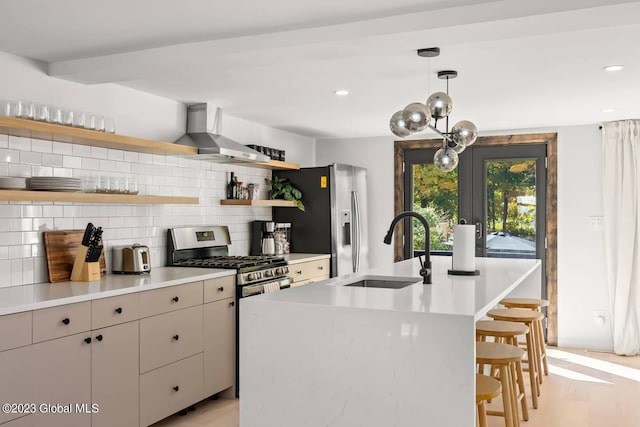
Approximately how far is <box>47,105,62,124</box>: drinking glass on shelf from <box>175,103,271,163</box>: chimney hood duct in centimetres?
134

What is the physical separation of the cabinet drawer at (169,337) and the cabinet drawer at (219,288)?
133 mm

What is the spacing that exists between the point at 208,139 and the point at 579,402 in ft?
11.4

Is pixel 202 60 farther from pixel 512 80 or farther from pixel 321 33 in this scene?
pixel 512 80

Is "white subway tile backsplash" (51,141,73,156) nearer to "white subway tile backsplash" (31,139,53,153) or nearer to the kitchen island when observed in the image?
"white subway tile backsplash" (31,139,53,153)

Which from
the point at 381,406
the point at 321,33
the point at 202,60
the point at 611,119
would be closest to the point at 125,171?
the point at 202,60

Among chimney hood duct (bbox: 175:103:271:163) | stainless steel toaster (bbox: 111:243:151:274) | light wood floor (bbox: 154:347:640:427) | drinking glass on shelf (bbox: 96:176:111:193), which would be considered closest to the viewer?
drinking glass on shelf (bbox: 96:176:111:193)

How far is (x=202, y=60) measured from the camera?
3270 millimetres

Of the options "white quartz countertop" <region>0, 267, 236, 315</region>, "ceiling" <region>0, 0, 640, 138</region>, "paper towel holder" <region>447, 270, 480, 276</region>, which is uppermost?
"ceiling" <region>0, 0, 640, 138</region>

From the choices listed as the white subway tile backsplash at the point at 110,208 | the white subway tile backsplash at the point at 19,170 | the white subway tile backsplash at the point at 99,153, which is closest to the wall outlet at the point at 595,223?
the white subway tile backsplash at the point at 110,208

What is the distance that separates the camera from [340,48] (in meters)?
3.02

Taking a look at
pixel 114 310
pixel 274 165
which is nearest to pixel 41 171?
pixel 114 310

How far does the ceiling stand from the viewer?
2.67m

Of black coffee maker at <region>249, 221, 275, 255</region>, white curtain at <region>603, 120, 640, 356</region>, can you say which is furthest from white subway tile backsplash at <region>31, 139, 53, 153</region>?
white curtain at <region>603, 120, 640, 356</region>

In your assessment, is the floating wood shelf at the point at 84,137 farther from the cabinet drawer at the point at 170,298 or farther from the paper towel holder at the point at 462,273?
the paper towel holder at the point at 462,273
